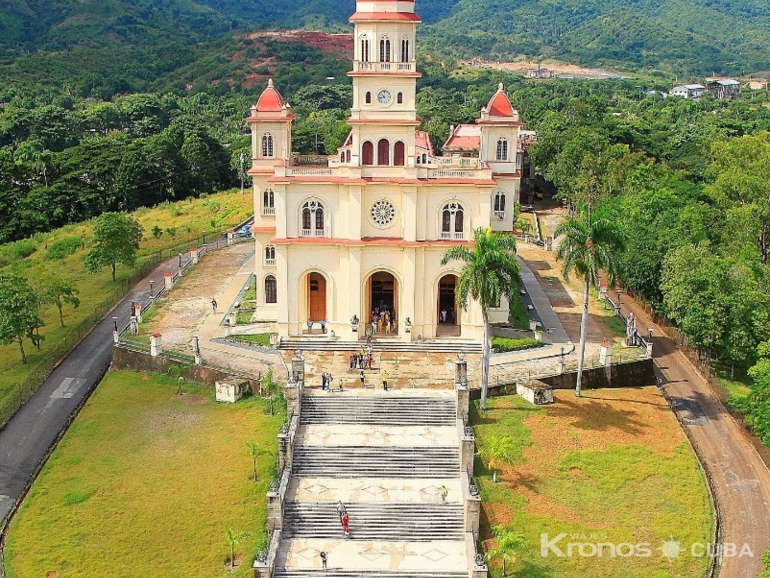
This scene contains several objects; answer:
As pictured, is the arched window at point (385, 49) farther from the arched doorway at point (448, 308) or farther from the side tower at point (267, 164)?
the arched doorway at point (448, 308)

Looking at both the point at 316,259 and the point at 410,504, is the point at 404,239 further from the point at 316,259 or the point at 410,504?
the point at 410,504

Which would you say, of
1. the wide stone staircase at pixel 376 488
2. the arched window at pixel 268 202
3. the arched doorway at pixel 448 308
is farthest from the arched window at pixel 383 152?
the wide stone staircase at pixel 376 488

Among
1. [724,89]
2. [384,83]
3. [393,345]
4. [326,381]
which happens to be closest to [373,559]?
[326,381]

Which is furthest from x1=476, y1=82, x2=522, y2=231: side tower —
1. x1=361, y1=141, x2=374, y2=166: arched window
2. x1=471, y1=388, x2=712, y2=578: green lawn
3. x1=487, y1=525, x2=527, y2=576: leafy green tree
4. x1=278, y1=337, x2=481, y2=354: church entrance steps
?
x1=487, y1=525, x2=527, y2=576: leafy green tree

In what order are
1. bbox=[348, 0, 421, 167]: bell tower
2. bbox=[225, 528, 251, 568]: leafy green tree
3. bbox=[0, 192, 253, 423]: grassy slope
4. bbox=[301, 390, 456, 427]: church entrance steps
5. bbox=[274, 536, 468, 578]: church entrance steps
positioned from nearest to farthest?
bbox=[225, 528, 251, 568]: leafy green tree → bbox=[274, 536, 468, 578]: church entrance steps → bbox=[301, 390, 456, 427]: church entrance steps → bbox=[348, 0, 421, 167]: bell tower → bbox=[0, 192, 253, 423]: grassy slope

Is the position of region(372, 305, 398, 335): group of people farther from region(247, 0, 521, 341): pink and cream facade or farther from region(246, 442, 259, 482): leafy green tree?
region(246, 442, 259, 482): leafy green tree

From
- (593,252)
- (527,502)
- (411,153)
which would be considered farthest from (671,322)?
(527,502)
